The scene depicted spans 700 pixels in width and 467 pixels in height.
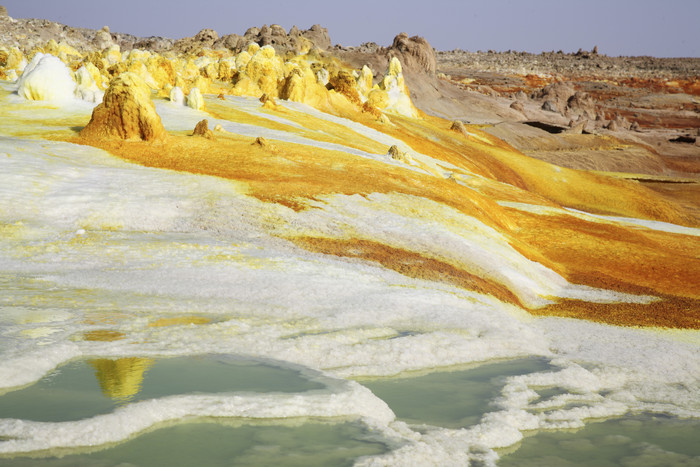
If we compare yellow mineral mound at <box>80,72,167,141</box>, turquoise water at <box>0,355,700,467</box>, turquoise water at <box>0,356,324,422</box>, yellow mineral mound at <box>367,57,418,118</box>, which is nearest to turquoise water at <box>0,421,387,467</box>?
turquoise water at <box>0,355,700,467</box>

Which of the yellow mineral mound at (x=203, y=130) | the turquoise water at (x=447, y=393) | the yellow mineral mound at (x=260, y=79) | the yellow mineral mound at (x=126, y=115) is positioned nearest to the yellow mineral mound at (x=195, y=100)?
the yellow mineral mound at (x=203, y=130)

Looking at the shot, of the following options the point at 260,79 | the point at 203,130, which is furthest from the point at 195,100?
the point at 260,79

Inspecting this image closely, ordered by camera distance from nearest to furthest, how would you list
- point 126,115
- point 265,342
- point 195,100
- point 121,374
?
1. point 121,374
2. point 265,342
3. point 126,115
4. point 195,100

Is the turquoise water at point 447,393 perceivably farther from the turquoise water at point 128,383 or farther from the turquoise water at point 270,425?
the turquoise water at point 128,383

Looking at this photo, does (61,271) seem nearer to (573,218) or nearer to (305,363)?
(305,363)

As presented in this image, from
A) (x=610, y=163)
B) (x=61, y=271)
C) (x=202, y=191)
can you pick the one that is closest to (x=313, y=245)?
(x=202, y=191)

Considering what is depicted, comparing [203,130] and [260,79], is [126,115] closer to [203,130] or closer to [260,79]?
[203,130]
